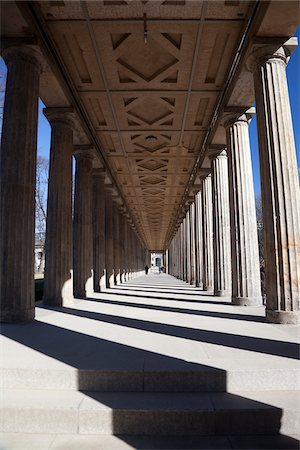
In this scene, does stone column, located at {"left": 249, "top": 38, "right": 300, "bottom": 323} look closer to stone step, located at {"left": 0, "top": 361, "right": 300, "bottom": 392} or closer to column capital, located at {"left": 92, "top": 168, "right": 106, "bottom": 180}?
stone step, located at {"left": 0, "top": 361, "right": 300, "bottom": 392}

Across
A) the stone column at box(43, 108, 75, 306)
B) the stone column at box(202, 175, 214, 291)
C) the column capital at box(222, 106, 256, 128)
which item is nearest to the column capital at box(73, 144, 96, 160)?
the stone column at box(43, 108, 75, 306)

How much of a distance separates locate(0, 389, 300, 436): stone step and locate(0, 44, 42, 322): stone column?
176 inches

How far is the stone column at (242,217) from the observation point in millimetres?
11492

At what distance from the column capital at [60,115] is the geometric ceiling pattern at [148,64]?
89 centimetres

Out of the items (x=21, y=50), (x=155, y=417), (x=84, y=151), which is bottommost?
(x=155, y=417)

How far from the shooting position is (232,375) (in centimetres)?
462

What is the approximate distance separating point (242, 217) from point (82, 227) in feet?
23.9

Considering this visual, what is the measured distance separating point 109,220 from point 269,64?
56.4 ft

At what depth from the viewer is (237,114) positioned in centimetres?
1226

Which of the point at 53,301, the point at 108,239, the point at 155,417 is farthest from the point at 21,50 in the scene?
the point at 108,239

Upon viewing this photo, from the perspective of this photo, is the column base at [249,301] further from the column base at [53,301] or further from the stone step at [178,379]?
the stone step at [178,379]

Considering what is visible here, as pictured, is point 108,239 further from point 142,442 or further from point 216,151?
point 142,442

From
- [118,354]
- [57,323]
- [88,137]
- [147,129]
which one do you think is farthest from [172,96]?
[118,354]

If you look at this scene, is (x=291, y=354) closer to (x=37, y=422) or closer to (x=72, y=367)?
(x=72, y=367)
